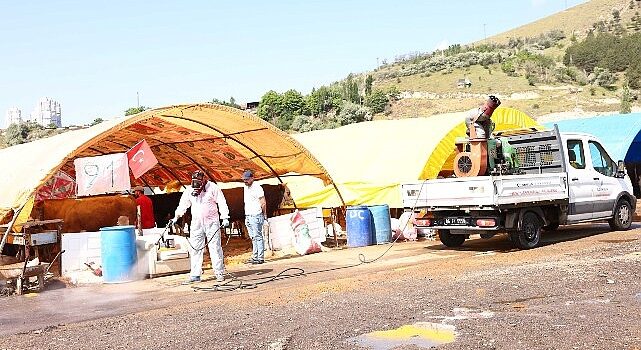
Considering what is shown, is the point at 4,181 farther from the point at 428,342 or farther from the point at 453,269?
the point at 428,342

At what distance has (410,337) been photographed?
6750 millimetres

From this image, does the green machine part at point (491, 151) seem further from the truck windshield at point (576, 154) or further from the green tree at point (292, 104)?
the green tree at point (292, 104)

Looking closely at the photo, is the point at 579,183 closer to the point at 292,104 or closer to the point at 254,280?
the point at 254,280

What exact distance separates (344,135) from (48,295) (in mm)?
13765

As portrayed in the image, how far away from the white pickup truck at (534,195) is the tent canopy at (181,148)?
3.96 m

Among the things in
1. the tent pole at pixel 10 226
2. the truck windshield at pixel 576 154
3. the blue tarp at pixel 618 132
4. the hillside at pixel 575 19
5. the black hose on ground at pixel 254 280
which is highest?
the hillside at pixel 575 19

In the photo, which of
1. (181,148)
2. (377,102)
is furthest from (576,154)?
(377,102)

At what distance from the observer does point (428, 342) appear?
6504mm

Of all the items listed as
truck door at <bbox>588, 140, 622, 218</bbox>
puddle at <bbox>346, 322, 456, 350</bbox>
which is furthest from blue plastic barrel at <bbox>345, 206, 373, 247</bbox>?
puddle at <bbox>346, 322, 456, 350</bbox>

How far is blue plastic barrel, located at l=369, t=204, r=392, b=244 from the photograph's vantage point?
55.0 feet

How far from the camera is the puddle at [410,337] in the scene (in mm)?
6484

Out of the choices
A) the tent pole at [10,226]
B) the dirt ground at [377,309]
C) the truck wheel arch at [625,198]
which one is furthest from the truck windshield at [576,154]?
the tent pole at [10,226]

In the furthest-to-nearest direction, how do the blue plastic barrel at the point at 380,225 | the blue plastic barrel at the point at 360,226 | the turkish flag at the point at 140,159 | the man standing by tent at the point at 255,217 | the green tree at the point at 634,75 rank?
the green tree at the point at 634,75 < the blue plastic barrel at the point at 380,225 < the blue plastic barrel at the point at 360,226 < the turkish flag at the point at 140,159 < the man standing by tent at the point at 255,217

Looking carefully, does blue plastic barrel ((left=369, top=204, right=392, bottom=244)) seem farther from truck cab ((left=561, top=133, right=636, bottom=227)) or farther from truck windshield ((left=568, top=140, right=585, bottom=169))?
truck windshield ((left=568, top=140, right=585, bottom=169))
